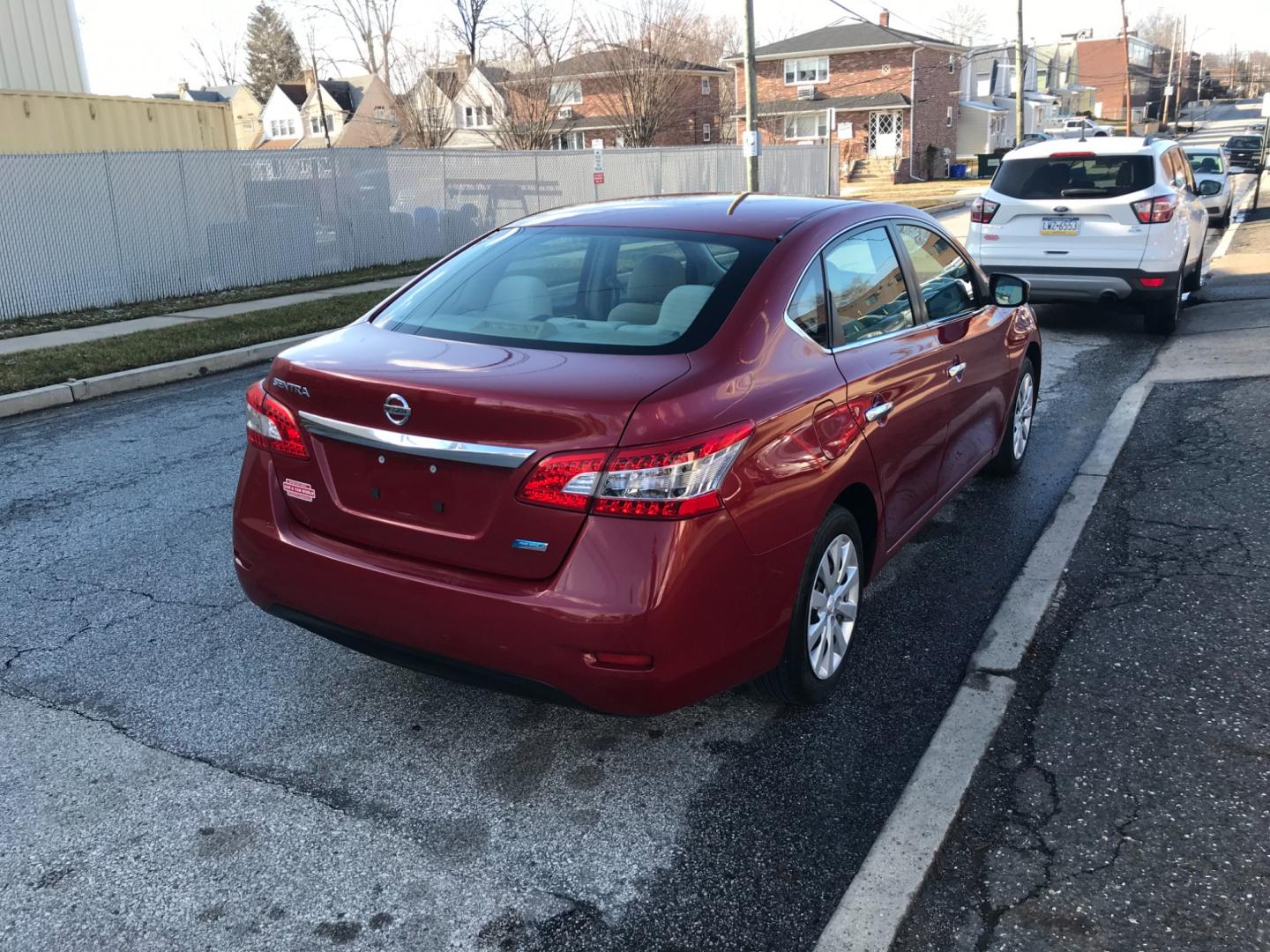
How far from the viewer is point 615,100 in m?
41.2

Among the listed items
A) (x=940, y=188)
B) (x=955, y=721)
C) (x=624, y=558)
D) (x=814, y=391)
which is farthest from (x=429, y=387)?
(x=940, y=188)

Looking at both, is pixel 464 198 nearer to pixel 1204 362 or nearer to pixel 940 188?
pixel 1204 362

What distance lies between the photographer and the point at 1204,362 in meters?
8.92

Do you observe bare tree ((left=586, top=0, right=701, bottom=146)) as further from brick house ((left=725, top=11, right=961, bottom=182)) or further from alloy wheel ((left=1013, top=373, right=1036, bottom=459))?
alloy wheel ((left=1013, top=373, right=1036, bottom=459))

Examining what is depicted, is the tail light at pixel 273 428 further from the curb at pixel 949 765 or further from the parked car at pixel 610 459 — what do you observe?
the curb at pixel 949 765

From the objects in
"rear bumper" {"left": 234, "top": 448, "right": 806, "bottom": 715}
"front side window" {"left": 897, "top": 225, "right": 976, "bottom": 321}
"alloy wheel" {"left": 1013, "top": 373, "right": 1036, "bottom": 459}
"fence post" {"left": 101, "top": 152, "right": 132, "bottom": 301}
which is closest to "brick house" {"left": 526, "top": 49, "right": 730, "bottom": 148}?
"fence post" {"left": 101, "top": 152, "right": 132, "bottom": 301}

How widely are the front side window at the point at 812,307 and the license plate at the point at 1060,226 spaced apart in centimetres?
743

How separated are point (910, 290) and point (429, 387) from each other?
2269 mm

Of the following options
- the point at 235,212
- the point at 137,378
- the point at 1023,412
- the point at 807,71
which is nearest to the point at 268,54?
the point at 807,71

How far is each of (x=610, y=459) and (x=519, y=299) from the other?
1.17 metres

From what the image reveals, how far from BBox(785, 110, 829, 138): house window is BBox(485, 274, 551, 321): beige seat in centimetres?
5237

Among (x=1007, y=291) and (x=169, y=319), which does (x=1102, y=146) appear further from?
(x=169, y=319)

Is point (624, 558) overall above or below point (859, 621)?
above

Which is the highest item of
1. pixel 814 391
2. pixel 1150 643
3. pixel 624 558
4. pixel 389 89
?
pixel 389 89
